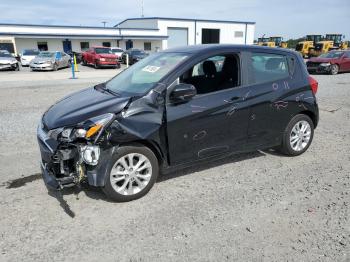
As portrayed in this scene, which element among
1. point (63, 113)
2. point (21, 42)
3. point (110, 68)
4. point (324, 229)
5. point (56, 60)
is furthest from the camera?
point (21, 42)

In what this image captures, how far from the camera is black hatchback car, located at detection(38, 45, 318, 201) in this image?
343 cm

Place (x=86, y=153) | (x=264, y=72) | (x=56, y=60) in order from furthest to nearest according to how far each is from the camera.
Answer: (x=56, y=60) → (x=264, y=72) → (x=86, y=153)

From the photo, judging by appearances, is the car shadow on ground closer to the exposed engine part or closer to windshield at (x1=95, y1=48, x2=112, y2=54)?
the exposed engine part

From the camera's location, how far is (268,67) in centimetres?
462

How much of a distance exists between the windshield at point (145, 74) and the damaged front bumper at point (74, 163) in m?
0.91

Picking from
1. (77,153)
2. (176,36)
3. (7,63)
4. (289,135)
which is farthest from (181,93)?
(176,36)

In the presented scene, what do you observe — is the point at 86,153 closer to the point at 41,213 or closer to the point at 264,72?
the point at 41,213

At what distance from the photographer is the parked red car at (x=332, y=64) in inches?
743

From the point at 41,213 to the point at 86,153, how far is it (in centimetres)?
83

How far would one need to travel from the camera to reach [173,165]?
387 centimetres

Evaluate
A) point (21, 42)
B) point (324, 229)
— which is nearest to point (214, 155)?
point (324, 229)

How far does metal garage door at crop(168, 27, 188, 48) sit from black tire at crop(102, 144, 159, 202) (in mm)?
51322

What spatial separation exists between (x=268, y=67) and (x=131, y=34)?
47.7m

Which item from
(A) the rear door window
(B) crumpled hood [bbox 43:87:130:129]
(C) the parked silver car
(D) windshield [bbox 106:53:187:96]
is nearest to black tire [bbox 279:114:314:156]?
(A) the rear door window
